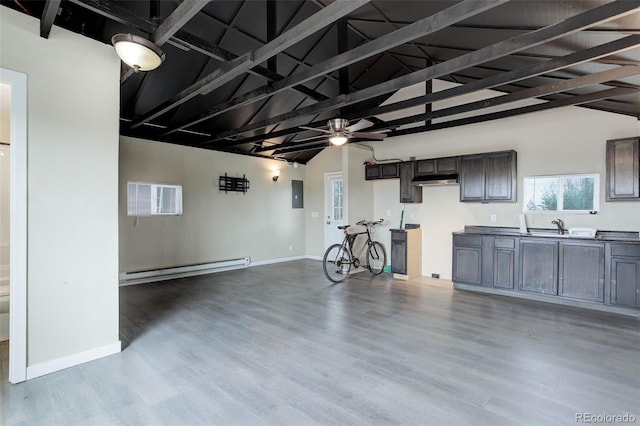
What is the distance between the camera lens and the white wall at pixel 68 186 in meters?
2.45

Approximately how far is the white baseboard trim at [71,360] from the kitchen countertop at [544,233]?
499 centimetres

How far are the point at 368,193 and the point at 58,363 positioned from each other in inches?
219

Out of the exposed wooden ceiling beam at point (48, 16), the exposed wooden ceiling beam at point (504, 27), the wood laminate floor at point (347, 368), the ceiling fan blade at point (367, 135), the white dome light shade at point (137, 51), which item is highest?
the exposed wooden ceiling beam at point (504, 27)

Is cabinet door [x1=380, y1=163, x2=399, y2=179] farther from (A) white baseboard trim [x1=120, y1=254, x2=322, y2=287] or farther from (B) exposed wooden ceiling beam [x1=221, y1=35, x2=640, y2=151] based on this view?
(A) white baseboard trim [x1=120, y1=254, x2=322, y2=287]

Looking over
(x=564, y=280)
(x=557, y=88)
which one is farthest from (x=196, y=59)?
(x=564, y=280)

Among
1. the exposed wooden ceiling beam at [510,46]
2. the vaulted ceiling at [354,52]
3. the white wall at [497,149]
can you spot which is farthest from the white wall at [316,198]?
the exposed wooden ceiling beam at [510,46]

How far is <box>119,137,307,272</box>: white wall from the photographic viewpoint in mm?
5496

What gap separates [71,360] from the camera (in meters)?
2.63

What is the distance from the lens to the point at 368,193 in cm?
675

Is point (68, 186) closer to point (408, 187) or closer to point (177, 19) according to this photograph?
point (177, 19)

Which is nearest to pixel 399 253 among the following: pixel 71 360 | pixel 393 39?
pixel 393 39

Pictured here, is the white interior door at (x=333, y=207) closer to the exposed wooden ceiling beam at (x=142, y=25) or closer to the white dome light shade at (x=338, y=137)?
the white dome light shade at (x=338, y=137)

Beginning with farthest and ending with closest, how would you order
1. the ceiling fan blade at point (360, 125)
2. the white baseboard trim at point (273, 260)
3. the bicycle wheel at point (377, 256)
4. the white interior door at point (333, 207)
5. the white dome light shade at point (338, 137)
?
1. the white interior door at point (333, 207)
2. the white baseboard trim at point (273, 260)
3. the bicycle wheel at point (377, 256)
4. the white dome light shade at point (338, 137)
5. the ceiling fan blade at point (360, 125)

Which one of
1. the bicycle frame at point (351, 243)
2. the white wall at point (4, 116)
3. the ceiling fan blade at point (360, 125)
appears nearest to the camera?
the white wall at point (4, 116)
